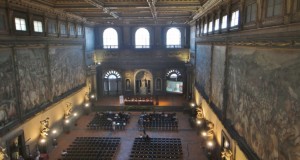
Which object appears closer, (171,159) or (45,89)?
(171,159)

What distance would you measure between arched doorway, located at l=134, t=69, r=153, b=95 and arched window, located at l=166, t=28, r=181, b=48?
500cm

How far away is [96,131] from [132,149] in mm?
5686

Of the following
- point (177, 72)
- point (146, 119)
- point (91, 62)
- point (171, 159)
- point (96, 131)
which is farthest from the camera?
point (177, 72)

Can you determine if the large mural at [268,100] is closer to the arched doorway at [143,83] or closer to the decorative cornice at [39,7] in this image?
the decorative cornice at [39,7]

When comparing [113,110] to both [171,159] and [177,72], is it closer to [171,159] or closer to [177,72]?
[177,72]

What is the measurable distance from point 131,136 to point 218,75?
33.4 feet

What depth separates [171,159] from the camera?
16078 mm

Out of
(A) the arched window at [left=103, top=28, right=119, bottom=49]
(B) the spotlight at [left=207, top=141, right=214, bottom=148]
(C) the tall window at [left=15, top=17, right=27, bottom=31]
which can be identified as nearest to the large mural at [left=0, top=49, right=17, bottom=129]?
(C) the tall window at [left=15, top=17, right=27, bottom=31]

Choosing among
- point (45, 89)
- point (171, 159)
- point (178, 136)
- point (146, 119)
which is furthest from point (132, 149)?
point (45, 89)

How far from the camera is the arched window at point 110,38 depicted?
32.2 m

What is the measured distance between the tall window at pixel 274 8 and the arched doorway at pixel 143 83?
25204 mm

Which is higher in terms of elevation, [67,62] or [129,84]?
[67,62]

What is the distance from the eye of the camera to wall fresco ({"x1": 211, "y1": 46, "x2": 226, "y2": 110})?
44.1ft

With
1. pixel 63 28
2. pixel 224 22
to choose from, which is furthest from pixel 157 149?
pixel 63 28
